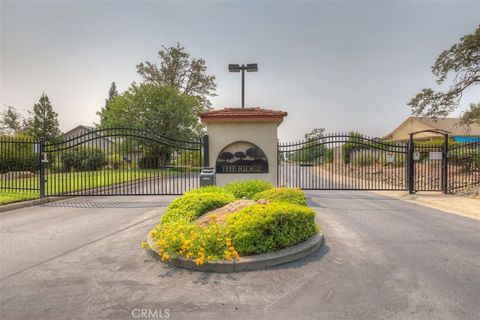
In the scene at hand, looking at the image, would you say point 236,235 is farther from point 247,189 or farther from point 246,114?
point 246,114

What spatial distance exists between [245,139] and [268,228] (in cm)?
506

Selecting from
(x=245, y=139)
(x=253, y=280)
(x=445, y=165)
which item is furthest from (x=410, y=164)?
(x=253, y=280)

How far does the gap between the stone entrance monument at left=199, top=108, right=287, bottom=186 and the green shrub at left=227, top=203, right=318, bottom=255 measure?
4.28 m

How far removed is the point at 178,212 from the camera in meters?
5.52

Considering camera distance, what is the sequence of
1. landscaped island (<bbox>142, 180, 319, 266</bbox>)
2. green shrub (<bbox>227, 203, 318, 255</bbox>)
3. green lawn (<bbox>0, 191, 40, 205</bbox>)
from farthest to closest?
green lawn (<bbox>0, 191, 40, 205</bbox>) < green shrub (<bbox>227, 203, 318, 255</bbox>) < landscaped island (<bbox>142, 180, 319, 266</bbox>)

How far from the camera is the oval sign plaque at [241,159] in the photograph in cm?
889

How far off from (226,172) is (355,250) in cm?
521

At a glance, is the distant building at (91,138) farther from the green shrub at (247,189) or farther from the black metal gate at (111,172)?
the green shrub at (247,189)

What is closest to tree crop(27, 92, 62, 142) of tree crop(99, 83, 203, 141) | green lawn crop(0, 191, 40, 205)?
tree crop(99, 83, 203, 141)

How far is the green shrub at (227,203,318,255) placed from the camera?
13.2ft

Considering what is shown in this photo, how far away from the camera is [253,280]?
349cm

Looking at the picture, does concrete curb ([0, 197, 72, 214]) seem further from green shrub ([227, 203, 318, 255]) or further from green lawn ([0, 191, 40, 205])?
green shrub ([227, 203, 318, 255])

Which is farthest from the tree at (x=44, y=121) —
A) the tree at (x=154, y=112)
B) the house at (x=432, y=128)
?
the house at (x=432, y=128)

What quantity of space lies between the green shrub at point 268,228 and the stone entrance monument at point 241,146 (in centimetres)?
428
